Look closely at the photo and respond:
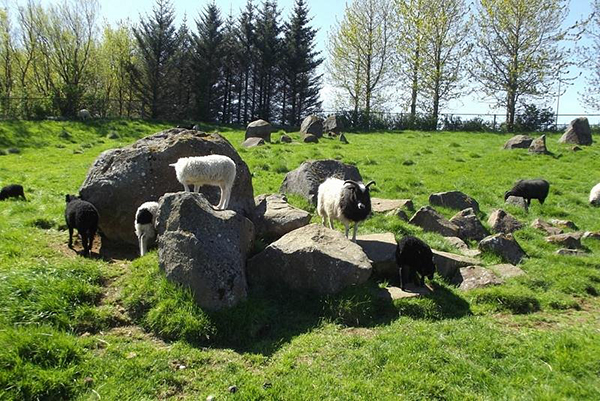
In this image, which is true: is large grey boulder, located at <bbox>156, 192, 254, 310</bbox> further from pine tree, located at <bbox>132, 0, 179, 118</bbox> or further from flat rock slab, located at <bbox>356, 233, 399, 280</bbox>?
pine tree, located at <bbox>132, 0, 179, 118</bbox>

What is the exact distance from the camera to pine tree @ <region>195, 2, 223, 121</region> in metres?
45.7

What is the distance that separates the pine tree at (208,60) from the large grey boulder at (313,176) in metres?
32.8

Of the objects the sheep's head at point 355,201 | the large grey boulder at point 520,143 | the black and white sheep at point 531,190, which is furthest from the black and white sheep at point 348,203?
the large grey boulder at point 520,143

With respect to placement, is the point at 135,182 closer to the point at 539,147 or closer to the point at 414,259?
the point at 414,259

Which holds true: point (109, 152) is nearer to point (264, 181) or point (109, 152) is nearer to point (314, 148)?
point (264, 181)

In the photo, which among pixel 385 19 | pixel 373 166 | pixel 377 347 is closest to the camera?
pixel 377 347

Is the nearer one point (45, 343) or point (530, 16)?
point (45, 343)

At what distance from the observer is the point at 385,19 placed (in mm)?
45375

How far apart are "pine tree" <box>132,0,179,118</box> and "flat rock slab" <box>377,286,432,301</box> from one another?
40.5m

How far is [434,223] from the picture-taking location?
494 inches

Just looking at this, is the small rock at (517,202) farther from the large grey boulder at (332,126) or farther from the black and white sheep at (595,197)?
the large grey boulder at (332,126)

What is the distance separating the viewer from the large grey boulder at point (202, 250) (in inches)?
290

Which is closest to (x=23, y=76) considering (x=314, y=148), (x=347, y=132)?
(x=347, y=132)

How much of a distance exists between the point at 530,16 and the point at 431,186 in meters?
27.5
